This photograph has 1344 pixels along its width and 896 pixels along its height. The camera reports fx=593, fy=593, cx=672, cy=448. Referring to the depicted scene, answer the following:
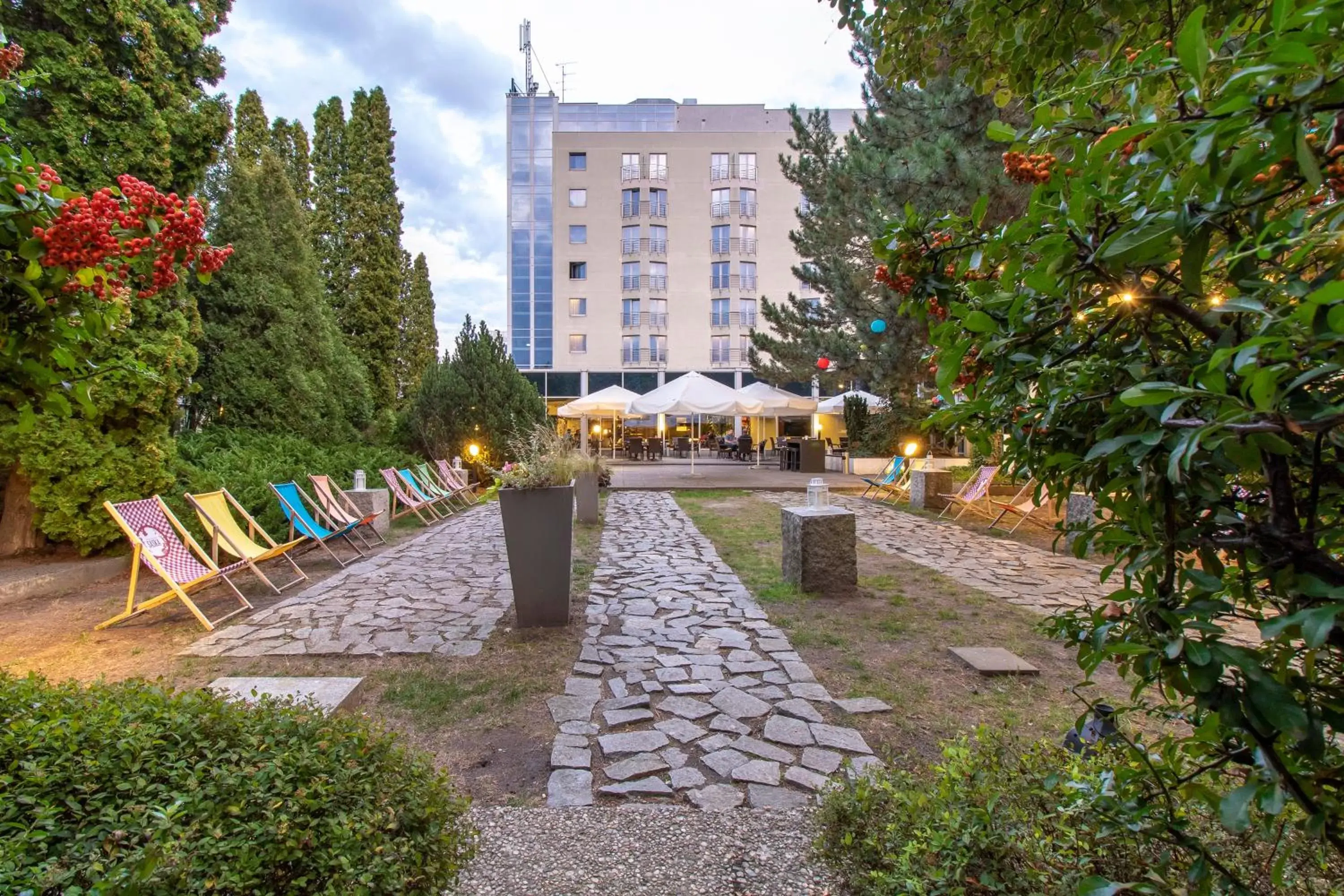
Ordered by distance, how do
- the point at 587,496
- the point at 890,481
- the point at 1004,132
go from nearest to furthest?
the point at 1004,132 → the point at 587,496 → the point at 890,481

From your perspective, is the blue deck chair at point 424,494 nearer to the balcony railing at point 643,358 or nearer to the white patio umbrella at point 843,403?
the white patio umbrella at point 843,403

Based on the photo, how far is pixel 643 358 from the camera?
1309 inches

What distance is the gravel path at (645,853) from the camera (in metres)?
1.91

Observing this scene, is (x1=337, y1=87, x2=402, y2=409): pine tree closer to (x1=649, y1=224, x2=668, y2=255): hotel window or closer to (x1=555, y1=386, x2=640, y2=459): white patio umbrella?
(x1=555, y1=386, x2=640, y2=459): white patio umbrella

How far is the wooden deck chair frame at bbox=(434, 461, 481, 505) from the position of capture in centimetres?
1193

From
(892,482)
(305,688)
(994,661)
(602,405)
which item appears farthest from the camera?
(602,405)

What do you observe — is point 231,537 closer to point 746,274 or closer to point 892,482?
point 892,482

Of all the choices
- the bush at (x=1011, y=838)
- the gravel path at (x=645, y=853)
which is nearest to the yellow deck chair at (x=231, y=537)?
the gravel path at (x=645, y=853)

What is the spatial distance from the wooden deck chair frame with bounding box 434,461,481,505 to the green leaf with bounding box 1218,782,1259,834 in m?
12.2

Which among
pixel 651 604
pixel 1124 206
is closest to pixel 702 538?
pixel 651 604

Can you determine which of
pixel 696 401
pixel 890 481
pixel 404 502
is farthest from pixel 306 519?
pixel 890 481

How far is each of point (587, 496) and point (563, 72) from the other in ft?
142

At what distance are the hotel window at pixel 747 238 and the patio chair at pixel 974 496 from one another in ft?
83.5

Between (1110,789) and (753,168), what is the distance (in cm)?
3608
